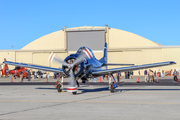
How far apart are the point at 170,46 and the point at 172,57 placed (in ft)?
9.55

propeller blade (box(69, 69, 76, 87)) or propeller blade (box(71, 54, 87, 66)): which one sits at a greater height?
propeller blade (box(71, 54, 87, 66))

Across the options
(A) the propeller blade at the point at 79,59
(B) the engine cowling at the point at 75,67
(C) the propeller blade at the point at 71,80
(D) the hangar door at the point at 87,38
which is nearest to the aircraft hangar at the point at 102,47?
(D) the hangar door at the point at 87,38

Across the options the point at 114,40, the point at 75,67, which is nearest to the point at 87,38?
the point at 114,40

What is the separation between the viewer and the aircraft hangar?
61750 mm

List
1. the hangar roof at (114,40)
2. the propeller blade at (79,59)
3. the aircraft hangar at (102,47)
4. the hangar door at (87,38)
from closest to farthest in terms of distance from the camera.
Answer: the propeller blade at (79,59) < the aircraft hangar at (102,47) < the hangar door at (87,38) < the hangar roof at (114,40)

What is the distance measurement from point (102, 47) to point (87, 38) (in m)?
4.72

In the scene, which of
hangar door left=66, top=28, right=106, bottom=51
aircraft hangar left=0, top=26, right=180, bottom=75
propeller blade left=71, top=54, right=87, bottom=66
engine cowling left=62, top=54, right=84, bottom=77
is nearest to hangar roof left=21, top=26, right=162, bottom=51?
aircraft hangar left=0, top=26, right=180, bottom=75

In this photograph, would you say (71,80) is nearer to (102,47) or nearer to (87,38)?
(102,47)

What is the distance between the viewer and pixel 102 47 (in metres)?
63.2

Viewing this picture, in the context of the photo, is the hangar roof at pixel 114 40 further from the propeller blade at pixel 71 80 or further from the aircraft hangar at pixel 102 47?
the propeller blade at pixel 71 80

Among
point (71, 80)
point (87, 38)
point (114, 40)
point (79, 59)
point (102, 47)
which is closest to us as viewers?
point (71, 80)

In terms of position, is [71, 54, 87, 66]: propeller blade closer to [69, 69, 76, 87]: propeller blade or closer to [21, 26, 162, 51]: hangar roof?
[69, 69, 76, 87]: propeller blade

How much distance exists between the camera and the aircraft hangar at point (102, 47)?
61.8m

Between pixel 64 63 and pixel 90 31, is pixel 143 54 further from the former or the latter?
pixel 64 63
